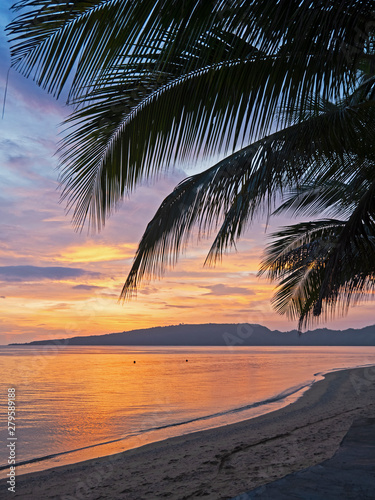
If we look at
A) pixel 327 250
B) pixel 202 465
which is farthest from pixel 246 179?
pixel 202 465

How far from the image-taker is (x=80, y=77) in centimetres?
218

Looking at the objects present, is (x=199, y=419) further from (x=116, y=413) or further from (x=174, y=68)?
(x=174, y=68)

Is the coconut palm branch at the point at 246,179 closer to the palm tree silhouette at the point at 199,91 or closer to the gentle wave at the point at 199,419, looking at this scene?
the palm tree silhouette at the point at 199,91

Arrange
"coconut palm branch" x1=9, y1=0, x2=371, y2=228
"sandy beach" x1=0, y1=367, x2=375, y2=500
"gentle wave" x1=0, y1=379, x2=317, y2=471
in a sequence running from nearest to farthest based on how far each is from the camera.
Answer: "coconut palm branch" x1=9, y1=0, x2=371, y2=228
"sandy beach" x1=0, y1=367, x2=375, y2=500
"gentle wave" x1=0, y1=379, x2=317, y2=471

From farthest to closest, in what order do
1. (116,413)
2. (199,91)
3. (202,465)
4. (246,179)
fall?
1. (116,413)
2. (202,465)
3. (246,179)
4. (199,91)

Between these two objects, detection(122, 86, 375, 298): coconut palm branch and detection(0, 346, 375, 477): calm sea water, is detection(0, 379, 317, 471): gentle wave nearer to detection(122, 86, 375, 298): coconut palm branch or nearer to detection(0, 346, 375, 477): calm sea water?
detection(0, 346, 375, 477): calm sea water

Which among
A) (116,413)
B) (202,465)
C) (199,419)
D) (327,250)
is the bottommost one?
(116,413)

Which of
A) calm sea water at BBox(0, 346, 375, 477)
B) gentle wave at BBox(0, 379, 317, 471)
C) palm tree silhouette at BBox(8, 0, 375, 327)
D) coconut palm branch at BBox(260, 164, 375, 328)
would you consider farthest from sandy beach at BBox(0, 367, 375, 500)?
palm tree silhouette at BBox(8, 0, 375, 327)

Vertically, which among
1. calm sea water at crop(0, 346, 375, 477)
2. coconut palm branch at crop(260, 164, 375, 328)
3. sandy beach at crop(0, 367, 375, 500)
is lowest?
calm sea water at crop(0, 346, 375, 477)

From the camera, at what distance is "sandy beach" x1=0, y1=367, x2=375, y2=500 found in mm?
5707

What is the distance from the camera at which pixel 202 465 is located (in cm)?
706

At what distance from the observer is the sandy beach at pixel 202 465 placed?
5707mm

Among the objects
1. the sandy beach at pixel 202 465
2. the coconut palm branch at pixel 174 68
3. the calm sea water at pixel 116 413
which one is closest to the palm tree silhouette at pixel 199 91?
the coconut palm branch at pixel 174 68

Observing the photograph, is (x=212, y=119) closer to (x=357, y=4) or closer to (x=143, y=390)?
(x=357, y=4)
